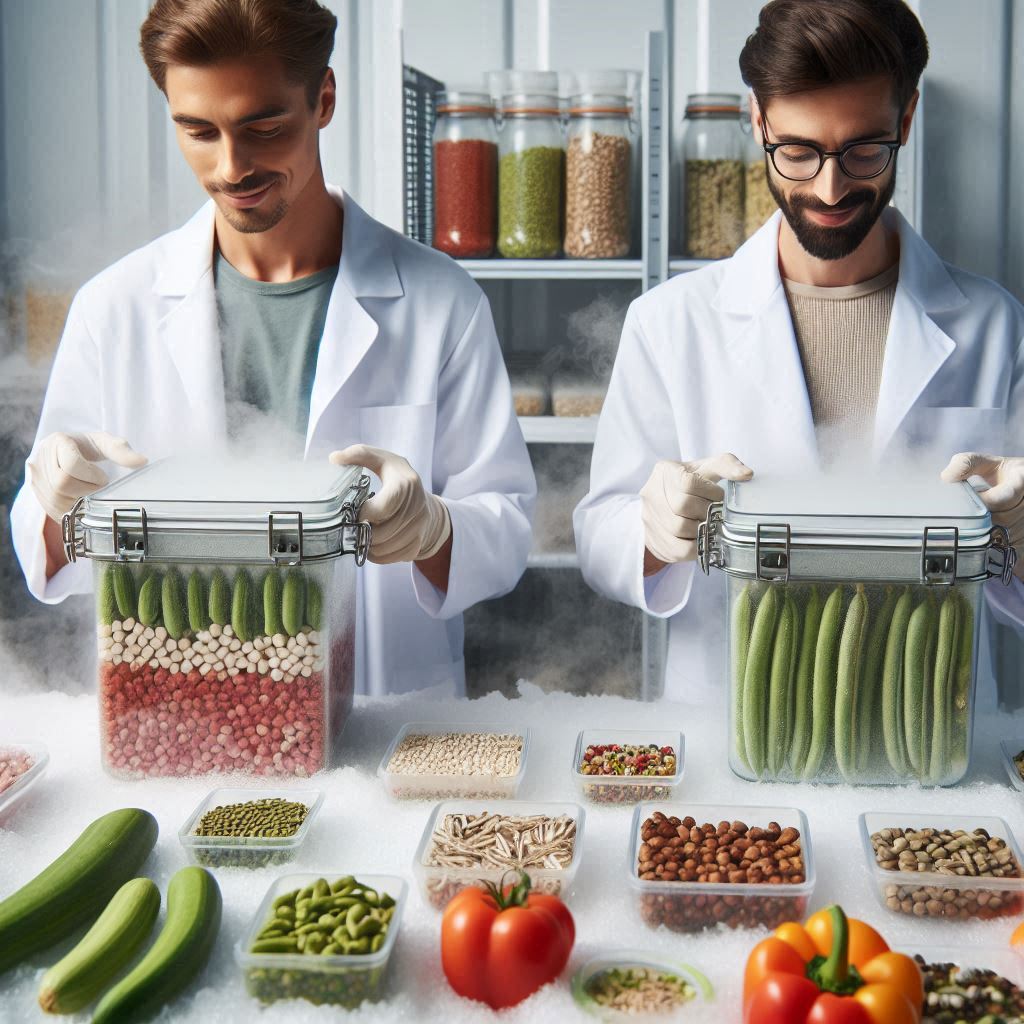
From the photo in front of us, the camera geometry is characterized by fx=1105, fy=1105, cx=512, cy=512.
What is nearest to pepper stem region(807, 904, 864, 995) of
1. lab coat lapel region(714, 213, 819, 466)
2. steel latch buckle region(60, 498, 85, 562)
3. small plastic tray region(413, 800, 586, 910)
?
small plastic tray region(413, 800, 586, 910)

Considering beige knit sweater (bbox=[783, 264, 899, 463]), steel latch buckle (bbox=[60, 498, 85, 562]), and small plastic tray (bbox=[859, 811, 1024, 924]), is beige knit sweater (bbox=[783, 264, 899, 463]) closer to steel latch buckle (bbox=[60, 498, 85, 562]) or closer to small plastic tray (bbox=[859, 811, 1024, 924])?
small plastic tray (bbox=[859, 811, 1024, 924])

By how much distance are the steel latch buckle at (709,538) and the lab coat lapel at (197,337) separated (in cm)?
84

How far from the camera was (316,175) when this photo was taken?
1715 mm

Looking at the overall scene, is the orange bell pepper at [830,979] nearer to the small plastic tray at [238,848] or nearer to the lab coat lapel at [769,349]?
the small plastic tray at [238,848]

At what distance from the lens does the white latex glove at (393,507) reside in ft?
4.29

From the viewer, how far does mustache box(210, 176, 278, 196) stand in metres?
1.51

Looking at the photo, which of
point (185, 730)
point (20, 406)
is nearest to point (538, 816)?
point (185, 730)

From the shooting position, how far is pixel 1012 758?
123 cm

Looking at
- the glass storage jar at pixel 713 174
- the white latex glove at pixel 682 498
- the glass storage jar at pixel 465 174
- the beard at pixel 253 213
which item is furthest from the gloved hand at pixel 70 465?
the glass storage jar at pixel 713 174

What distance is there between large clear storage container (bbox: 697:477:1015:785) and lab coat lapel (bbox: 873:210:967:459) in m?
0.47

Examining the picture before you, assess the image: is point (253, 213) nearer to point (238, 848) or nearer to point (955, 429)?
point (238, 848)

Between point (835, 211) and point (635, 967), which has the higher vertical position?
point (835, 211)

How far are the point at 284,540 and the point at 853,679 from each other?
60cm

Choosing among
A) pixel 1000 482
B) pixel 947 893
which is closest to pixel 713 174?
pixel 1000 482
